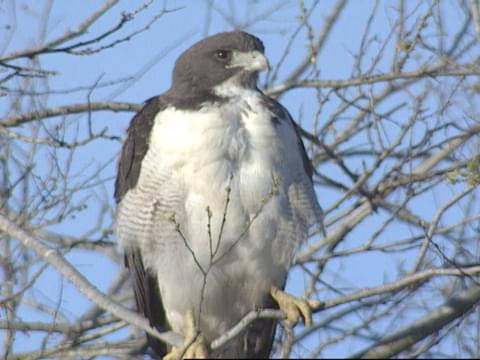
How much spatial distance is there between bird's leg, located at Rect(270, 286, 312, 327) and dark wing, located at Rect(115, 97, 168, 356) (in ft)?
2.31

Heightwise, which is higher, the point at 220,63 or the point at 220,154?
the point at 220,63

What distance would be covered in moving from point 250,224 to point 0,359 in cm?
160

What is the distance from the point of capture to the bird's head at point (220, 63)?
20.1 feet

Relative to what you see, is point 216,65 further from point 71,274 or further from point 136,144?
point 71,274

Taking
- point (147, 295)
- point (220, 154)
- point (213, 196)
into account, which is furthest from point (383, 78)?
point (147, 295)

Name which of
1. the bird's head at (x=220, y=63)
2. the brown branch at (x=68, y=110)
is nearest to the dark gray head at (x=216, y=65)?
the bird's head at (x=220, y=63)

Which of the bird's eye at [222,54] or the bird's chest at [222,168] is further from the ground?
the bird's eye at [222,54]

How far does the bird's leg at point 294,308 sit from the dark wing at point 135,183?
A: 2.31 ft

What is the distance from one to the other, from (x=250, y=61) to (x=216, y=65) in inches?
7.9

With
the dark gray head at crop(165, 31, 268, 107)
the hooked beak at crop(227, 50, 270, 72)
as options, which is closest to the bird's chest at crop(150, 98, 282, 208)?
the dark gray head at crop(165, 31, 268, 107)

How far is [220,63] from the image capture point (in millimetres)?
6242

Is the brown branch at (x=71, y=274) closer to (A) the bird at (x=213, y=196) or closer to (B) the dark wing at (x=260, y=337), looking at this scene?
(A) the bird at (x=213, y=196)

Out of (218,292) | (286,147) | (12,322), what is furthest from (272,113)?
(12,322)

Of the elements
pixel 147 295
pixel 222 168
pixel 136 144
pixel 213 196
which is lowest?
pixel 147 295
